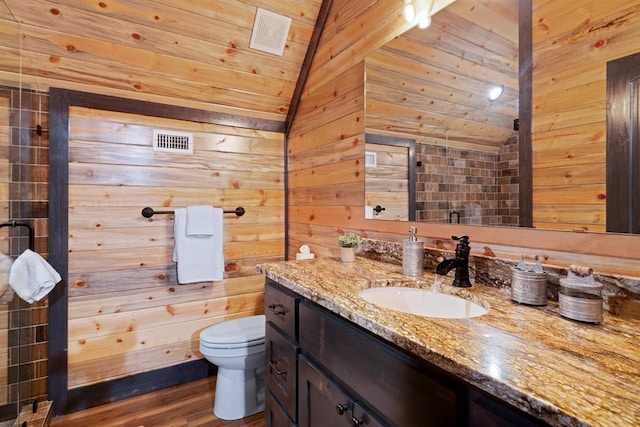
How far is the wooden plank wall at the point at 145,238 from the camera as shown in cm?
191

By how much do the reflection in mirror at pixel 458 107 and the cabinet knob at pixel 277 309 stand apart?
0.72 metres

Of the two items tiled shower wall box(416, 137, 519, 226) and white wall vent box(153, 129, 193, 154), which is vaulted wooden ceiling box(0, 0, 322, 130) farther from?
tiled shower wall box(416, 137, 519, 226)

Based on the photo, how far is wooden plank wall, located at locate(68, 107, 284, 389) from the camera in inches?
75.3

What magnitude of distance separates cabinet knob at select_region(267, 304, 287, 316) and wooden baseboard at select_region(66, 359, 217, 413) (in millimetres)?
1221

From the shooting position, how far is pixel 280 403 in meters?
1.33

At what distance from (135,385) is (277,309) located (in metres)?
1.41

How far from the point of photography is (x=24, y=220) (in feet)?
5.65

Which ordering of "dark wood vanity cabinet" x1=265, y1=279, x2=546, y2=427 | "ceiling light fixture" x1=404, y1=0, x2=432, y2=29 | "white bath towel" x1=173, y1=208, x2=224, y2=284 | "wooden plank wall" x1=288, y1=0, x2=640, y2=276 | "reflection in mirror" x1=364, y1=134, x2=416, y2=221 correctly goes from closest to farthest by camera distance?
"dark wood vanity cabinet" x1=265, y1=279, x2=546, y2=427 → "wooden plank wall" x1=288, y1=0, x2=640, y2=276 → "ceiling light fixture" x1=404, y1=0, x2=432, y2=29 → "reflection in mirror" x1=364, y1=134, x2=416, y2=221 → "white bath towel" x1=173, y1=208, x2=224, y2=284

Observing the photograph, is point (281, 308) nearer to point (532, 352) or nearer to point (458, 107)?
point (532, 352)

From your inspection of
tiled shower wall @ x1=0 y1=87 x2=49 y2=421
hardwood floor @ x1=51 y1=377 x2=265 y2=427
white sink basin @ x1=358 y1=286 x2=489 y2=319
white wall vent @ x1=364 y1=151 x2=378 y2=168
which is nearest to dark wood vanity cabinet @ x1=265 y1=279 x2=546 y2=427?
white sink basin @ x1=358 y1=286 x2=489 y2=319

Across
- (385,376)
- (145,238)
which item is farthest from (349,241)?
(145,238)

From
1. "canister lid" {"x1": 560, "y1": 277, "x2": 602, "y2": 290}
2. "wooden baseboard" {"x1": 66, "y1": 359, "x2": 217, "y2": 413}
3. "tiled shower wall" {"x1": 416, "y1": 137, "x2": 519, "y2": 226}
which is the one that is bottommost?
"wooden baseboard" {"x1": 66, "y1": 359, "x2": 217, "y2": 413}

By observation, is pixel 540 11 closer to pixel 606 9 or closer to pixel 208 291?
pixel 606 9

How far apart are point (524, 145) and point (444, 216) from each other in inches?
15.9
